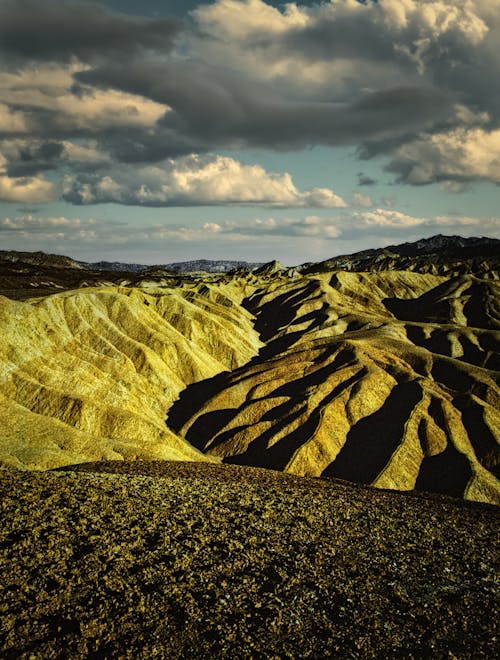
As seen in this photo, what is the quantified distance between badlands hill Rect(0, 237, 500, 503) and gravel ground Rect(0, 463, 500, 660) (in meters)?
17.2

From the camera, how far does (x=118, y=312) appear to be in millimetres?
99875

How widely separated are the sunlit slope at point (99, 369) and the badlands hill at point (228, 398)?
25 centimetres

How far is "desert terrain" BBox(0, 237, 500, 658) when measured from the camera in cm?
1705

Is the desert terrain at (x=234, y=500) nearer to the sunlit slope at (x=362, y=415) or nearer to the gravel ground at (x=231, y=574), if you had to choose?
the gravel ground at (x=231, y=574)

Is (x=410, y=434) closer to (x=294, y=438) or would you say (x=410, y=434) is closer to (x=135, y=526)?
(x=294, y=438)

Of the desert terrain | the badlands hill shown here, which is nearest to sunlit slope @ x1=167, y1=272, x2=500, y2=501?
the badlands hill

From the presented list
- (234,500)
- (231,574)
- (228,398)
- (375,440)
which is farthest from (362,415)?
(231,574)

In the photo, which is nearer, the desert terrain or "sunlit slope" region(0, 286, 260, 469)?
the desert terrain

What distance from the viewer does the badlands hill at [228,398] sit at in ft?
188

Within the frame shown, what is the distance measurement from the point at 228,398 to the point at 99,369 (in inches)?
1032

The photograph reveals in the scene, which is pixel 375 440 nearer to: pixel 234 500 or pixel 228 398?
pixel 228 398

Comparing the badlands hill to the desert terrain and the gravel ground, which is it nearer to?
the desert terrain

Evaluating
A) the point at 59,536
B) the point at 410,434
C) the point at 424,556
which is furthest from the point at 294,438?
the point at 59,536

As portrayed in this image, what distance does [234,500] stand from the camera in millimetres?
29297
